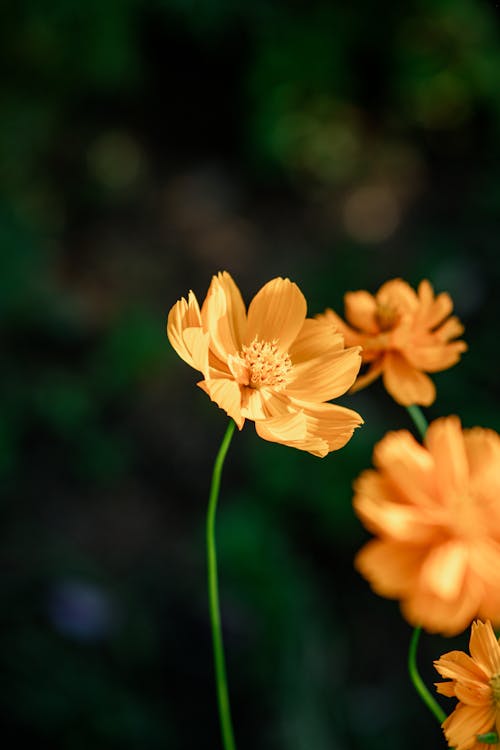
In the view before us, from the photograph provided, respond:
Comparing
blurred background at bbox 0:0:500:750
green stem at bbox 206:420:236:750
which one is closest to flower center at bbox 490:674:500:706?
green stem at bbox 206:420:236:750

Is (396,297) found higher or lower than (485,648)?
higher

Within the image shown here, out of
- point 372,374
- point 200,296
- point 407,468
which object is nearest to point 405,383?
point 372,374

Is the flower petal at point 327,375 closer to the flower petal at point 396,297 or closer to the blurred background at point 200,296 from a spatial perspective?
the flower petal at point 396,297

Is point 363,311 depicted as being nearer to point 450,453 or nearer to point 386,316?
point 386,316

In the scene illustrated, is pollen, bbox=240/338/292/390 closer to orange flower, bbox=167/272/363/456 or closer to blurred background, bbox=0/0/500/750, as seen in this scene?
orange flower, bbox=167/272/363/456

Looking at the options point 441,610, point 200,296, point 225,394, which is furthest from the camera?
point 200,296

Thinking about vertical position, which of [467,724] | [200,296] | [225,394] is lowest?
[467,724]

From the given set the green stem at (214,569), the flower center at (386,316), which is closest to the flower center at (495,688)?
the green stem at (214,569)
